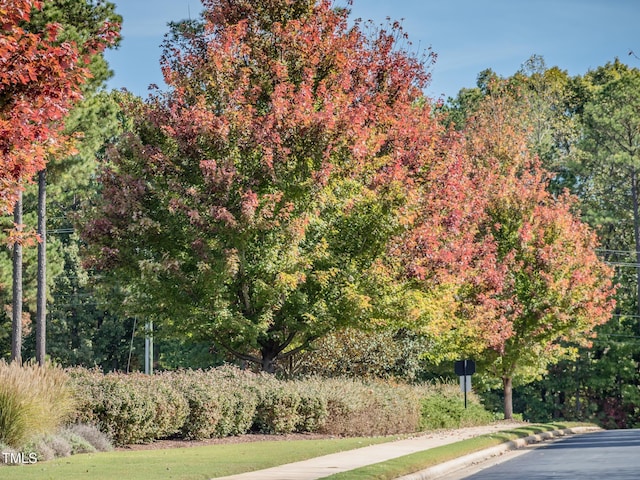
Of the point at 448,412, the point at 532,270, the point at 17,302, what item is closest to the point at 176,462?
the point at 448,412

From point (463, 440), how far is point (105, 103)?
2239 centimetres

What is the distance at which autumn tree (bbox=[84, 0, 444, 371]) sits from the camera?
1022 inches

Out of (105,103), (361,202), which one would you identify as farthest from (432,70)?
(105,103)

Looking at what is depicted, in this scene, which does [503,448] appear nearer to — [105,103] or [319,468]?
[319,468]

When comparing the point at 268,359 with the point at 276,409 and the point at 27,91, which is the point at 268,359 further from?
the point at 27,91

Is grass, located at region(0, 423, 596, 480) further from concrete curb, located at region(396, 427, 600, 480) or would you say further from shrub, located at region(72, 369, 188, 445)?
shrub, located at region(72, 369, 188, 445)

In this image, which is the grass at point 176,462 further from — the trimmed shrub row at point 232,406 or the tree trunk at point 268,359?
the tree trunk at point 268,359

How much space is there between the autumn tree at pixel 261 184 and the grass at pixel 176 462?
523 centimetres

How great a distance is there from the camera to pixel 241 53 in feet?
90.9

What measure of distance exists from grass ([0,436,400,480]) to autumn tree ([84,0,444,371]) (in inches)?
206

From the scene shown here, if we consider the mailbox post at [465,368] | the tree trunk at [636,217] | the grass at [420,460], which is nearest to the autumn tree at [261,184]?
the grass at [420,460]

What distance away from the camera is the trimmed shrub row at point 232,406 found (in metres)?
21.2

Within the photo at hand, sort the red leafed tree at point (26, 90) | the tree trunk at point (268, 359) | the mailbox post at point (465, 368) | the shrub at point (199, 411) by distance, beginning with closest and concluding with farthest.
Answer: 1. the red leafed tree at point (26, 90)
2. the shrub at point (199, 411)
3. the tree trunk at point (268, 359)
4. the mailbox post at point (465, 368)

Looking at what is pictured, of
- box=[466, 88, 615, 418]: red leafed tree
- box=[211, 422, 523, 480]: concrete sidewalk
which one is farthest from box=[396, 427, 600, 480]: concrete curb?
box=[466, 88, 615, 418]: red leafed tree
